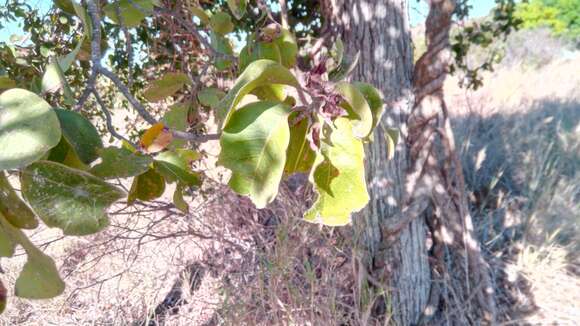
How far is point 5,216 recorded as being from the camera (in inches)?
14.3

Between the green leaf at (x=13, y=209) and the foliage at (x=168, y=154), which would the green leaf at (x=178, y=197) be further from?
the green leaf at (x=13, y=209)

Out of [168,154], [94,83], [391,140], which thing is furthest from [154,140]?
[391,140]

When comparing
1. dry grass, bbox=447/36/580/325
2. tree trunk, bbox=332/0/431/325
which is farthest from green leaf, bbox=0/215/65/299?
dry grass, bbox=447/36/580/325

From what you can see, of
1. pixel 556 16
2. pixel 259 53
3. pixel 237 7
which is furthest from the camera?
pixel 556 16

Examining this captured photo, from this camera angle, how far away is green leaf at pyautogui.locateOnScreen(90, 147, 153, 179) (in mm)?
393

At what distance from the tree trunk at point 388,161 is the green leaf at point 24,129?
1269 millimetres

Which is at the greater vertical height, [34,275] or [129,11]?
[129,11]

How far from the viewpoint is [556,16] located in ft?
48.9

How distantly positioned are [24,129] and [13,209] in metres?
0.10

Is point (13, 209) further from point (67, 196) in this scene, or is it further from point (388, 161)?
point (388, 161)

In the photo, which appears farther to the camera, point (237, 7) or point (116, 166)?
point (237, 7)

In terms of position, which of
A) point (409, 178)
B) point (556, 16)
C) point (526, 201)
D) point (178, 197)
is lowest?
point (526, 201)

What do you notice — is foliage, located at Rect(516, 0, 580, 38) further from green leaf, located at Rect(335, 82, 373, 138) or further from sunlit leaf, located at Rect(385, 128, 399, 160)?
green leaf, located at Rect(335, 82, 373, 138)

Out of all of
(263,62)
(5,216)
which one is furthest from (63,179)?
(263,62)
